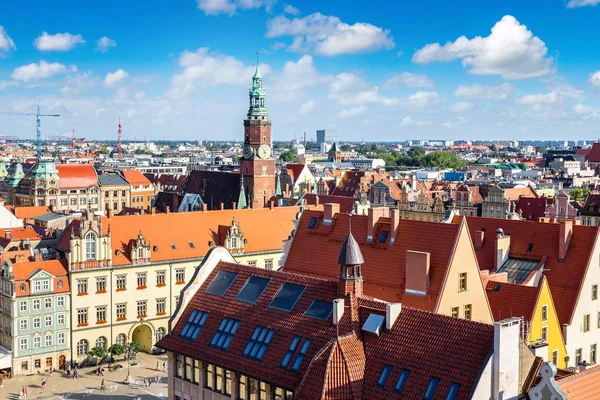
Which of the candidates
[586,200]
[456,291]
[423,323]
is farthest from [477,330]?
[586,200]

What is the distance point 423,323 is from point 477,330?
2900 millimetres

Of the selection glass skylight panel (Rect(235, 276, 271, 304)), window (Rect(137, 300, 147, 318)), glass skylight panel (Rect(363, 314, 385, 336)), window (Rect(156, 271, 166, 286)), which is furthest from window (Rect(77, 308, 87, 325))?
glass skylight panel (Rect(363, 314, 385, 336))

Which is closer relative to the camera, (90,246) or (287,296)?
(287,296)

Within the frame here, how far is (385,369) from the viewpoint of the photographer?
34.6 metres

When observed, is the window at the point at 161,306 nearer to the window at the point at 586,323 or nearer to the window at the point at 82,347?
the window at the point at 82,347

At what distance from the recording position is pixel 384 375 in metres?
34.5

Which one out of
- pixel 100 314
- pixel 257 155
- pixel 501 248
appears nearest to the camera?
pixel 501 248

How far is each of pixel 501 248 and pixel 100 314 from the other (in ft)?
124

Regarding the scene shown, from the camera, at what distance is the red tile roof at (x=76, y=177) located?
166 meters

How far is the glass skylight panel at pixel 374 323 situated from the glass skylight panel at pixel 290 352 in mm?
3624

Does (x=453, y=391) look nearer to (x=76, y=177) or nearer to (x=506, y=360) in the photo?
(x=506, y=360)

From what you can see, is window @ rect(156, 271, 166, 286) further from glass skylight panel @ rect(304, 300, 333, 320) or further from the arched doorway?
glass skylight panel @ rect(304, 300, 333, 320)

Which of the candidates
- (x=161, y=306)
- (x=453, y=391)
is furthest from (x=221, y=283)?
(x=161, y=306)

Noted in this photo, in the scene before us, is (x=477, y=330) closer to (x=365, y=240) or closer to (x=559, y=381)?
(x=559, y=381)
